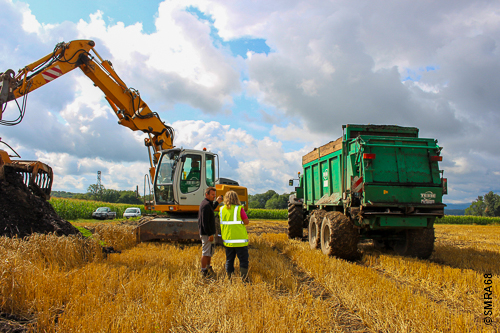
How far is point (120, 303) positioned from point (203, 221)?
7.65ft

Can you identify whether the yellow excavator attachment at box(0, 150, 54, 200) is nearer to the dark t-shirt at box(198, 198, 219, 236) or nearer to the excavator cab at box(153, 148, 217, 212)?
the excavator cab at box(153, 148, 217, 212)

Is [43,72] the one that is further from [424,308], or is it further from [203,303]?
[424,308]

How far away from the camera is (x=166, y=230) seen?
908cm

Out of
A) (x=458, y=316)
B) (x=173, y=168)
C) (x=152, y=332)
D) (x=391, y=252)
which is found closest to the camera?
(x=152, y=332)

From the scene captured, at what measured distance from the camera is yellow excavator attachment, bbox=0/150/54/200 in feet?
26.2

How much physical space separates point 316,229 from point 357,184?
2091mm

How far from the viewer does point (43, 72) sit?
8812 millimetres

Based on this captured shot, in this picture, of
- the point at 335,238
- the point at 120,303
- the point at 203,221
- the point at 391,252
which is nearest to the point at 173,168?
the point at 203,221

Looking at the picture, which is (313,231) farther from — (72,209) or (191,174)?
(72,209)

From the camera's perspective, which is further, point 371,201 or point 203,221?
point 371,201

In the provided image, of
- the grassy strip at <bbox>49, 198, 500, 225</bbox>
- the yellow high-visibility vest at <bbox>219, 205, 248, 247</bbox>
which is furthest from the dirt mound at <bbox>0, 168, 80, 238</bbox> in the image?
the grassy strip at <bbox>49, 198, 500, 225</bbox>

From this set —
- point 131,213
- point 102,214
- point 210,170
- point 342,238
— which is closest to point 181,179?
point 210,170

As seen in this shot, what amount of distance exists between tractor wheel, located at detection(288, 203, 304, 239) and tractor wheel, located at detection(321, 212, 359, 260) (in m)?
4.59

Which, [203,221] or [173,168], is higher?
[173,168]
